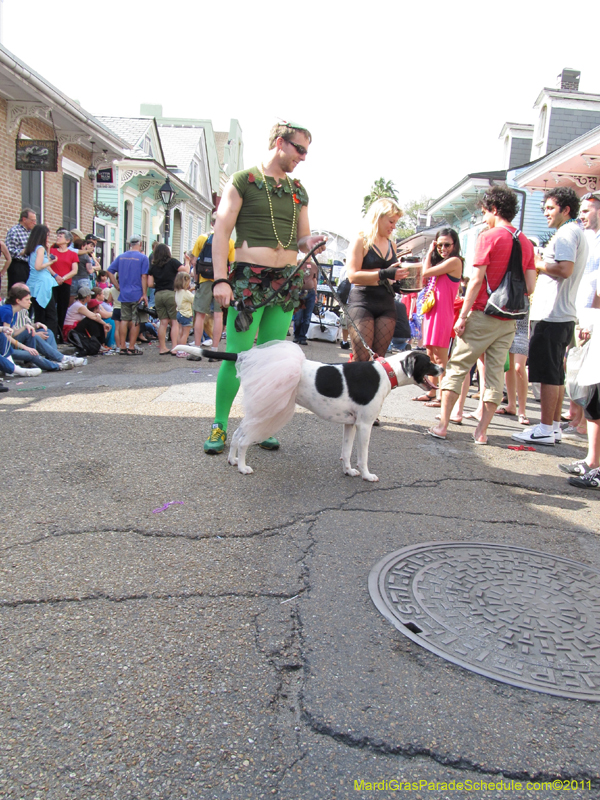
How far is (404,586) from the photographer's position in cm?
254

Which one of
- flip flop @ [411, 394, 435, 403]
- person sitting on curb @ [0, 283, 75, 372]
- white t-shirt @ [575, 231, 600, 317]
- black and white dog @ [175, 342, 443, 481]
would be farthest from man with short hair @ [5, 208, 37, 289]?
white t-shirt @ [575, 231, 600, 317]

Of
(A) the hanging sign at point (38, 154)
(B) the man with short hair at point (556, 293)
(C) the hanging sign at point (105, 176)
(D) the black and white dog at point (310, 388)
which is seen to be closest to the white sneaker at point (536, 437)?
(B) the man with short hair at point (556, 293)

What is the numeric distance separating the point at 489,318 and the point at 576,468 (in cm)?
149

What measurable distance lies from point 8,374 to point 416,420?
5079 millimetres

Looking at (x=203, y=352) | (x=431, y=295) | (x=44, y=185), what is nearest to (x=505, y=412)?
(x=431, y=295)

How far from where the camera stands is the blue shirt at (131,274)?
10.3 m

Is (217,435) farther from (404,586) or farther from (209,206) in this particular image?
(209,206)

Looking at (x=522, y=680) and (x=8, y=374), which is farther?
(x=8, y=374)

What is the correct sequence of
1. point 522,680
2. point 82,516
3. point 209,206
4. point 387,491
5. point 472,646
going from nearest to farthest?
point 522,680 < point 472,646 < point 82,516 < point 387,491 < point 209,206

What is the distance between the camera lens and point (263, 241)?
160 inches

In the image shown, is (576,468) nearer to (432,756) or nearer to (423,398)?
(423,398)

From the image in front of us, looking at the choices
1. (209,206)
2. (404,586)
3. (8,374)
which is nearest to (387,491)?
(404,586)

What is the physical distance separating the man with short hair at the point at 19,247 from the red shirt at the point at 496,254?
723 centimetres

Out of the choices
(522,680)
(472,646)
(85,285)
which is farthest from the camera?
(85,285)
